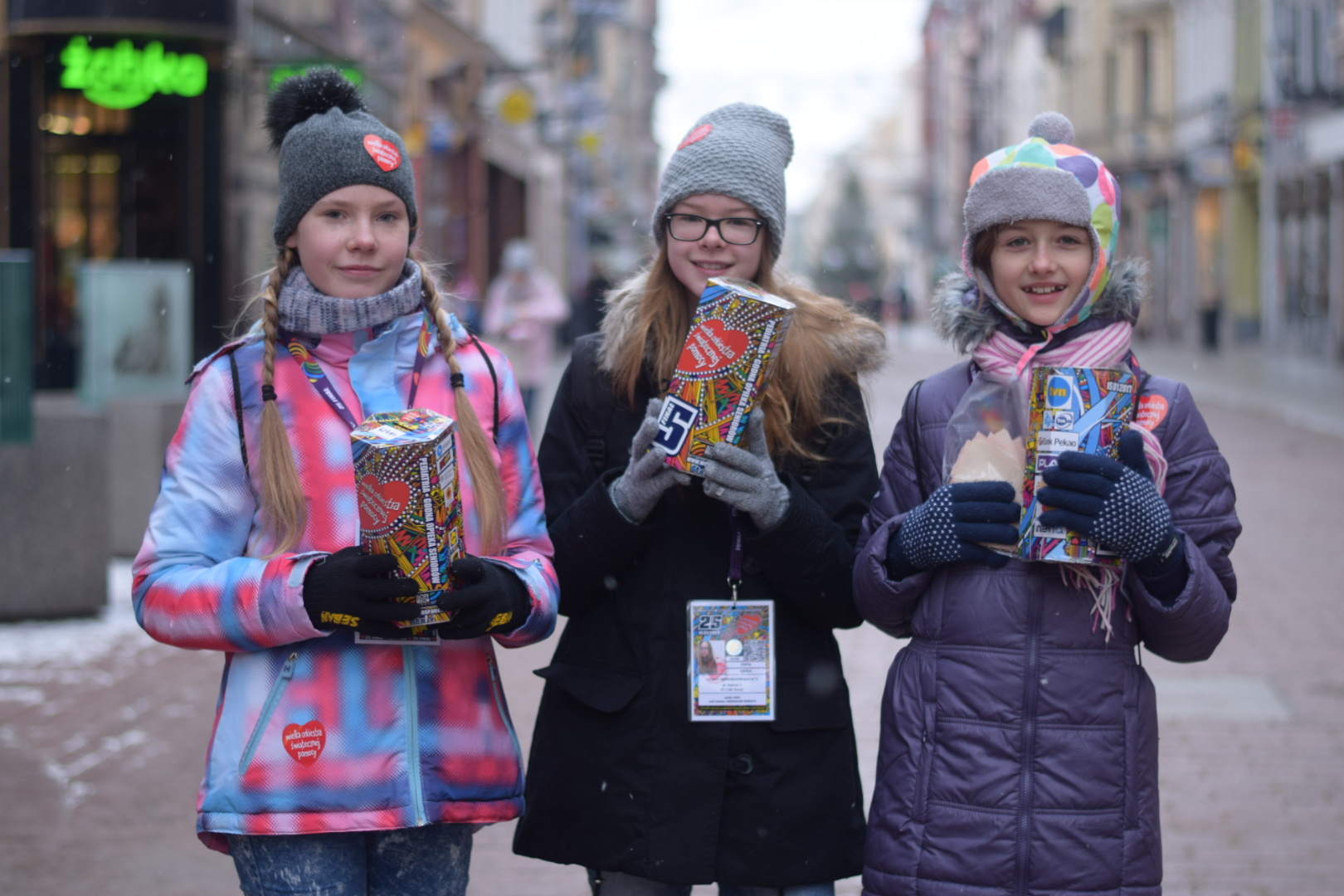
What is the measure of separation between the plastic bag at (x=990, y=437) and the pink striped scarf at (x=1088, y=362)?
0.11 ft

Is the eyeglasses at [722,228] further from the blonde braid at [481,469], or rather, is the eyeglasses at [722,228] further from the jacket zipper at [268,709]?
the jacket zipper at [268,709]

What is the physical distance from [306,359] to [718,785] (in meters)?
1.08

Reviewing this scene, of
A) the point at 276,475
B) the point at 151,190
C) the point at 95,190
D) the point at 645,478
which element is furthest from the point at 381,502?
the point at 151,190

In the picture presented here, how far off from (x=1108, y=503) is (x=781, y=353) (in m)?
0.78

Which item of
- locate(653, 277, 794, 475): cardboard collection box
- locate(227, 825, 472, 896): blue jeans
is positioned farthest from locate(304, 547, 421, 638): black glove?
locate(653, 277, 794, 475): cardboard collection box

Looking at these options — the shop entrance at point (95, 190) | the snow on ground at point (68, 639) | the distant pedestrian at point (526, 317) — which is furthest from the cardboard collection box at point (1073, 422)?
the shop entrance at point (95, 190)

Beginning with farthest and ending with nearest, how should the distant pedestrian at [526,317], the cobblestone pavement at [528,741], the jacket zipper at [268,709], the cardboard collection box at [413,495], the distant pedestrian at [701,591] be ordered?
1. the distant pedestrian at [526,317]
2. the cobblestone pavement at [528,741]
3. the distant pedestrian at [701,591]
4. the jacket zipper at [268,709]
5. the cardboard collection box at [413,495]

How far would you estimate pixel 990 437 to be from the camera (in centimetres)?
264

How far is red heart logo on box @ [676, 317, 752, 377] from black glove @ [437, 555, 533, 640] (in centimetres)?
48

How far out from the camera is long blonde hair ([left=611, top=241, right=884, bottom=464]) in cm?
291

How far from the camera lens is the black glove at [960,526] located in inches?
99.1

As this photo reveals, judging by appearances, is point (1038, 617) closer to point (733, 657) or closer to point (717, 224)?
point (733, 657)

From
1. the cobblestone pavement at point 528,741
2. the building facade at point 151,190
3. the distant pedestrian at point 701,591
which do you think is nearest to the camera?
the distant pedestrian at point 701,591

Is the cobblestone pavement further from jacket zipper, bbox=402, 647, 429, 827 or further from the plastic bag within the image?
jacket zipper, bbox=402, 647, 429, 827
